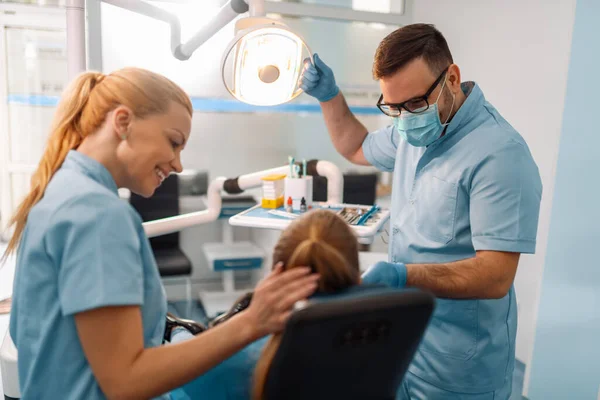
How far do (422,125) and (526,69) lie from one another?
1596 mm

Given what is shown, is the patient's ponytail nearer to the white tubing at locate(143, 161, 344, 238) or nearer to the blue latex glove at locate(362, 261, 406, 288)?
the blue latex glove at locate(362, 261, 406, 288)

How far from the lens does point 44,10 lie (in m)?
3.21

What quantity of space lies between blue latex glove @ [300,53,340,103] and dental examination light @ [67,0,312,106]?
0.16 metres

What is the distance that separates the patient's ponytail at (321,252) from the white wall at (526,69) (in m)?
1.80

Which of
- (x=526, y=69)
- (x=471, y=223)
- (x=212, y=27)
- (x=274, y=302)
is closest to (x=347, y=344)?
(x=274, y=302)

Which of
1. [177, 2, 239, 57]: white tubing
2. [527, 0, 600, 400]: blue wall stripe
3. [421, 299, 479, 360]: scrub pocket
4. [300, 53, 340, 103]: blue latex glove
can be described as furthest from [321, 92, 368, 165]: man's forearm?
[527, 0, 600, 400]: blue wall stripe

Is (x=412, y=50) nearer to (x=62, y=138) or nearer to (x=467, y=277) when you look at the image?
(x=467, y=277)

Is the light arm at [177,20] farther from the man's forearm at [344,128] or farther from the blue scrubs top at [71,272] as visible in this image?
the blue scrubs top at [71,272]

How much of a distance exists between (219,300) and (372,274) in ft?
8.28

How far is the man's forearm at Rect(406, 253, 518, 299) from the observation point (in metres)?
1.10

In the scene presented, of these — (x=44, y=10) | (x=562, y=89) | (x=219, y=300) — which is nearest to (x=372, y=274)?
(x=562, y=89)

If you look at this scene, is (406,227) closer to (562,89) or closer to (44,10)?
(562,89)

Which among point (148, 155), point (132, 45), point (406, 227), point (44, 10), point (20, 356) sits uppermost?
point (44, 10)

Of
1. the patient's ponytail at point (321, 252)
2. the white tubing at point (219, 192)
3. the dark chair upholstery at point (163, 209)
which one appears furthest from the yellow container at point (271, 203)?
the dark chair upholstery at point (163, 209)
